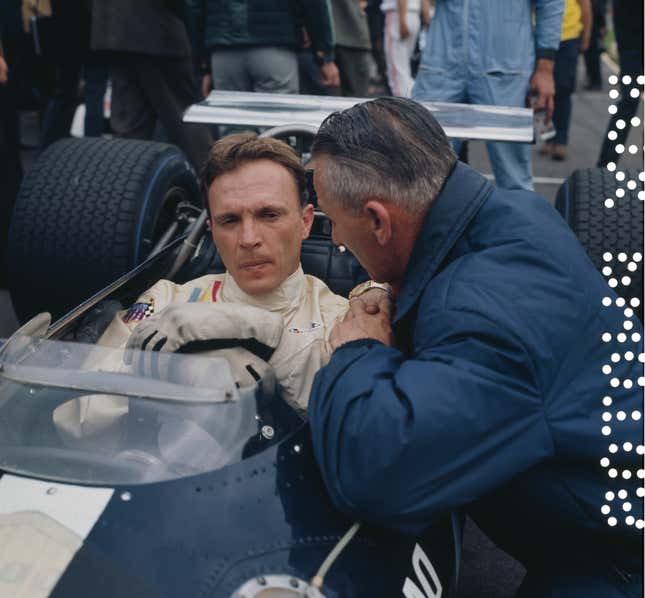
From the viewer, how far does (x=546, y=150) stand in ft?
22.5

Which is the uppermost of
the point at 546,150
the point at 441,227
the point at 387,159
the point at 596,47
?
the point at 387,159

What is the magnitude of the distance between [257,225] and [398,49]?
3941 mm

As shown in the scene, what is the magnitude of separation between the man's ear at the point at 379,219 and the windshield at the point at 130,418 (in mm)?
352

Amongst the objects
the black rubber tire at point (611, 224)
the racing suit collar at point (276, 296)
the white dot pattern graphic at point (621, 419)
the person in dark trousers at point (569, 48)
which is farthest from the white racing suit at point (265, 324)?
the person in dark trousers at point (569, 48)

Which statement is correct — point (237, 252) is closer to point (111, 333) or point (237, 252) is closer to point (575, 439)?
point (111, 333)

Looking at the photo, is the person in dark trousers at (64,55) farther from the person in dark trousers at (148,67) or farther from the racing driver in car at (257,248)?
the racing driver in car at (257,248)

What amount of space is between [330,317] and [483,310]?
2.88 ft

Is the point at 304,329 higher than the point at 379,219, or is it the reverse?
the point at 379,219

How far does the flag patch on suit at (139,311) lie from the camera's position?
2.15 meters

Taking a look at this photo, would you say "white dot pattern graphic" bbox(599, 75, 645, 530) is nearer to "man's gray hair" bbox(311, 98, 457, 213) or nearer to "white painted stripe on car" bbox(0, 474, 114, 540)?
"man's gray hair" bbox(311, 98, 457, 213)

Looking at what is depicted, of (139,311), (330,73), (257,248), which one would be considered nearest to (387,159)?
(257,248)

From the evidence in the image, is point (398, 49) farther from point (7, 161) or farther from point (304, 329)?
point (304, 329)

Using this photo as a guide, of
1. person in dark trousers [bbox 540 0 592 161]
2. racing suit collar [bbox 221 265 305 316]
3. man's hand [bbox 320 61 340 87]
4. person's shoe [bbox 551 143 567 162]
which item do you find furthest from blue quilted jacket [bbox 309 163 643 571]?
person's shoe [bbox 551 143 567 162]

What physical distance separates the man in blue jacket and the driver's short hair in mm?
710
